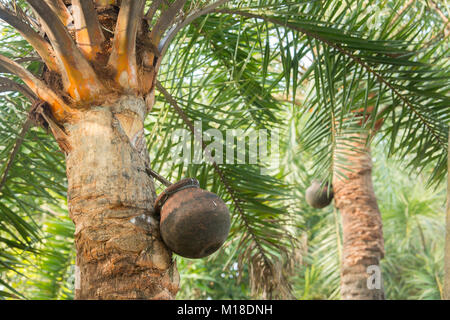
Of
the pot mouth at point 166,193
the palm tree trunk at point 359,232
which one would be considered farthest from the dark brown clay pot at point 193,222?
the palm tree trunk at point 359,232

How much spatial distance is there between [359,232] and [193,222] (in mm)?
3378

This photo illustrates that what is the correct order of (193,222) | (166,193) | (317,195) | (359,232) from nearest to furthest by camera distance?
(193,222) < (166,193) < (359,232) < (317,195)

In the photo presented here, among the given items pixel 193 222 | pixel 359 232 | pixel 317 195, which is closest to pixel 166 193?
pixel 193 222

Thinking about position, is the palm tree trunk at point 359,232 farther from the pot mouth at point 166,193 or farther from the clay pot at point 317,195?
the pot mouth at point 166,193

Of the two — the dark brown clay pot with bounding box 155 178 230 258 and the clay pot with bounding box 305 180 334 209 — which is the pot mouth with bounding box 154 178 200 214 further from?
the clay pot with bounding box 305 180 334 209

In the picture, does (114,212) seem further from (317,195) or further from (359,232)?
(317,195)

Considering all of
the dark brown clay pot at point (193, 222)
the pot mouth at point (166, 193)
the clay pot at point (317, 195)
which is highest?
the clay pot at point (317, 195)

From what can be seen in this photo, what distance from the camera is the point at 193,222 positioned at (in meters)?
1.64

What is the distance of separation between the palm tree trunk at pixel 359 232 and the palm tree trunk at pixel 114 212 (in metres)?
2.86

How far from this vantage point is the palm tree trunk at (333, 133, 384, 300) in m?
4.51

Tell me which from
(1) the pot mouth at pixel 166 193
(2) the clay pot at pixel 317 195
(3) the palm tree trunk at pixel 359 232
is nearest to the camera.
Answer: (1) the pot mouth at pixel 166 193

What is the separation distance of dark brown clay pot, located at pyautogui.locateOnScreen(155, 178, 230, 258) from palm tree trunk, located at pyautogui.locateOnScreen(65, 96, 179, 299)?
8 centimetres

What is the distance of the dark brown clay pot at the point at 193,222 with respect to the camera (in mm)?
1636
